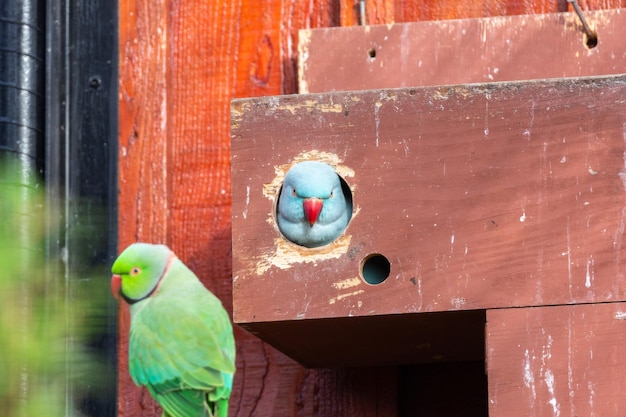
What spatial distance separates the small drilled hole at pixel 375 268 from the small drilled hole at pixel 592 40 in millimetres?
912

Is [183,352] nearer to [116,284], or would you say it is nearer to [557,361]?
[116,284]

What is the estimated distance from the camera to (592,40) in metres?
2.97

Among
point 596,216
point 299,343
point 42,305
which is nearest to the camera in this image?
point 42,305

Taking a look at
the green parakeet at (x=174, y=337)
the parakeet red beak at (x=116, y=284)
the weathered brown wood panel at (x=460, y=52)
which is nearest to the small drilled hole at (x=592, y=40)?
the weathered brown wood panel at (x=460, y=52)

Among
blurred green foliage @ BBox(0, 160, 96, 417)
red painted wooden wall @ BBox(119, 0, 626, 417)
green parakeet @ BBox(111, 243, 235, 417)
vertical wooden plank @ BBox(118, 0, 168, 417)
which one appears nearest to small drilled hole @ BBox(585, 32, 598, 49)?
red painted wooden wall @ BBox(119, 0, 626, 417)

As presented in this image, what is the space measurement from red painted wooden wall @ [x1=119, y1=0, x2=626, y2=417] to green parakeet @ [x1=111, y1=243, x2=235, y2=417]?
0.51 metres

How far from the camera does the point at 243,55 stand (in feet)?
10.3

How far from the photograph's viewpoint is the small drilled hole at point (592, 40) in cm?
296

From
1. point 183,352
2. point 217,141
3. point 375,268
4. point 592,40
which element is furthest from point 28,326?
point 592,40

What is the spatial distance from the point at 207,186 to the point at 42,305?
1.61 meters

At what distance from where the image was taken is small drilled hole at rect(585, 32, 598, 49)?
2.96 m

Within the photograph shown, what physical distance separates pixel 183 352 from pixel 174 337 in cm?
4

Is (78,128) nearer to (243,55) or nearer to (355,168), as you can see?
(243,55)

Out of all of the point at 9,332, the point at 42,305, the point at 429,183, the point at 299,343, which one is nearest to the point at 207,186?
the point at 299,343
